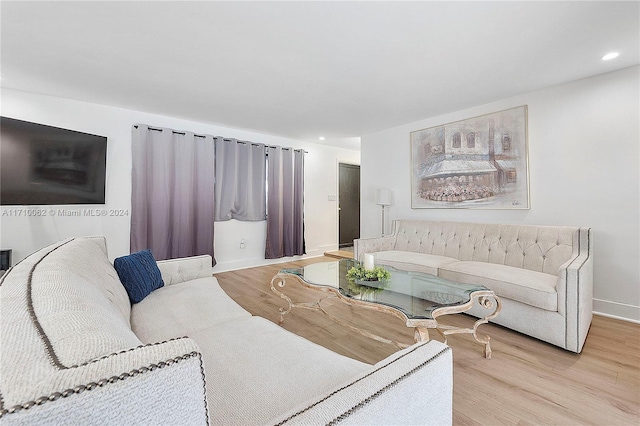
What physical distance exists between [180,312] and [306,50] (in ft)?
6.92

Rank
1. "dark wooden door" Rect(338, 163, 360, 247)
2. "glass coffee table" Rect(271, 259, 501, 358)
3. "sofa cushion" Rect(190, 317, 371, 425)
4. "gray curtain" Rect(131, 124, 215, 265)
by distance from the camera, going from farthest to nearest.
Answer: "dark wooden door" Rect(338, 163, 360, 247) → "gray curtain" Rect(131, 124, 215, 265) → "glass coffee table" Rect(271, 259, 501, 358) → "sofa cushion" Rect(190, 317, 371, 425)

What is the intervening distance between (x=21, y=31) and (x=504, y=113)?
14.7 feet

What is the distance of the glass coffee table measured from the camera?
1.57m

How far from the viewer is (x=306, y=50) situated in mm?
2223

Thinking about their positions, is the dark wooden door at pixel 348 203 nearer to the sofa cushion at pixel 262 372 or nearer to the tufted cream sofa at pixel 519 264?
the tufted cream sofa at pixel 519 264

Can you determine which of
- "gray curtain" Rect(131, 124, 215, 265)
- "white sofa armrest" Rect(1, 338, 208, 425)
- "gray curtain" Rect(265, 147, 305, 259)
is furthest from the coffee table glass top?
"gray curtain" Rect(265, 147, 305, 259)

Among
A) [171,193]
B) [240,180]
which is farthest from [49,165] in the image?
[240,180]

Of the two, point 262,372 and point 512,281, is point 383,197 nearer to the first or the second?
point 512,281

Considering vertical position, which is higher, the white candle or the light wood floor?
the white candle

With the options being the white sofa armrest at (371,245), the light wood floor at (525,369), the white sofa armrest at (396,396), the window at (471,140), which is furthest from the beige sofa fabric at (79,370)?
the window at (471,140)

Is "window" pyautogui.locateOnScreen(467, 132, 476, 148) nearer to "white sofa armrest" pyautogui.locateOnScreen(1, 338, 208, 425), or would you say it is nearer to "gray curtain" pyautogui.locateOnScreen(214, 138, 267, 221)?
"gray curtain" pyautogui.locateOnScreen(214, 138, 267, 221)

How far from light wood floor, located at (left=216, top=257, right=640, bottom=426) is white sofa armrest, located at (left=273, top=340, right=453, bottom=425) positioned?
0.93 meters

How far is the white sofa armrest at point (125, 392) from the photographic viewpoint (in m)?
0.33

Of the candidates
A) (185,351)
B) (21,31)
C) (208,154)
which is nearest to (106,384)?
(185,351)
